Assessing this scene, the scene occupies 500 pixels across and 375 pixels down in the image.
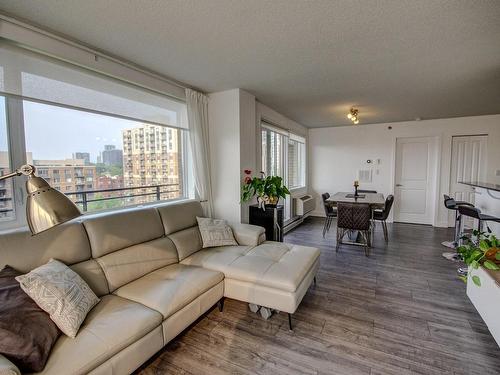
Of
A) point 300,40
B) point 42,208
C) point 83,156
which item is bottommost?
point 42,208

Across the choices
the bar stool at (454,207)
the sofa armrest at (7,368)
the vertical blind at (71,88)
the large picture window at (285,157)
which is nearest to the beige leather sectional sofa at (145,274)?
the sofa armrest at (7,368)

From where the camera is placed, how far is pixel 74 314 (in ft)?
4.88

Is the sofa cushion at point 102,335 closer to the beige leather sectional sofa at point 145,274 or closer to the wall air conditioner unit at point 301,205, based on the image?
the beige leather sectional sofa at point 145,274

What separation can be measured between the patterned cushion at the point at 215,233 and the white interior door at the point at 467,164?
17.2 ft

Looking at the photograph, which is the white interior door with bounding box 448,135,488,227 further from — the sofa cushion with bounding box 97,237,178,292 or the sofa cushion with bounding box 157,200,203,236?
the sofa cushion with bounding box 97,237,178,292

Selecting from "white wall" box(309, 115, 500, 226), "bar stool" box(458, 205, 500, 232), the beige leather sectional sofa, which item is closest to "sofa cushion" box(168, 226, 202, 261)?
the beige leather sectional sofa

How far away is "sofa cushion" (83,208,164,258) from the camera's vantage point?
6.86ft

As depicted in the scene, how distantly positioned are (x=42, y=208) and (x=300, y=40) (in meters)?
2.16

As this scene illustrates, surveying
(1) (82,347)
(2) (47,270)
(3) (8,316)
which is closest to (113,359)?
(1) (82,347)

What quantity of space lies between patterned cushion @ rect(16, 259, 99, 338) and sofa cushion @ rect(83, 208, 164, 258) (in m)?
0.42

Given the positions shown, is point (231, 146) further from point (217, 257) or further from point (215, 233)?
point (217, 257)

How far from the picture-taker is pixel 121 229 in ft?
7.44

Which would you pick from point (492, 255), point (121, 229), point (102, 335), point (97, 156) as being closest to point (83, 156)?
point (97, 156)

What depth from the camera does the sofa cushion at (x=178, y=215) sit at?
2727 mm
